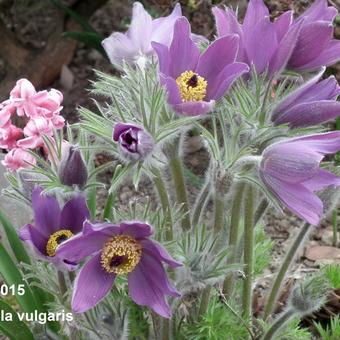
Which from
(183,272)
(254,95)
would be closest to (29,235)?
(183,272)

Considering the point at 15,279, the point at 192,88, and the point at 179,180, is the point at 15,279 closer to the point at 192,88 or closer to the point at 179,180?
the point at 179,180

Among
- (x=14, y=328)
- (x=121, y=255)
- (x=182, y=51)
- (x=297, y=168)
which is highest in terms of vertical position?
(x=182, y=51)

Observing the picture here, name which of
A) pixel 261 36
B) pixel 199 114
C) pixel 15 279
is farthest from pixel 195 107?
pixel 15 279

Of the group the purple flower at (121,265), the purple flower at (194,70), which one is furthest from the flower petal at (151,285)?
the purple flower at (194,70)

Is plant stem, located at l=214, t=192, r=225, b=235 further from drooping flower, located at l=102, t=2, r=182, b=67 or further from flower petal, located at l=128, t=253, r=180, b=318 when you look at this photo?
drooping flower, located at l=102, t=2, r=182, b=67

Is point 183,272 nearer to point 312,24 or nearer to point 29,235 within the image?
point 29,235

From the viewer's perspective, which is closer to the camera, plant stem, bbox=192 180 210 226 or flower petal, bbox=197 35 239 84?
flower petal, bbox=197 35 239 84

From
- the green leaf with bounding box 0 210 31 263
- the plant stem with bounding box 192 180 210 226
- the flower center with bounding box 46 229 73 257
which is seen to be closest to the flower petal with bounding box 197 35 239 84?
the plant stem with bounding box 192 180 210 226
